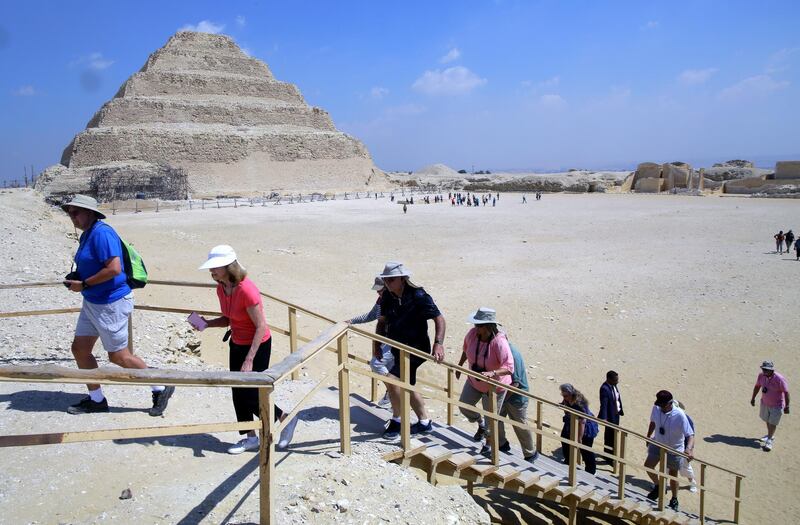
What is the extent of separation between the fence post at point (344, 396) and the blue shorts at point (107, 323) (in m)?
1.53

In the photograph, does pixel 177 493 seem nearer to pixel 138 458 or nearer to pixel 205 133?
pixel 138 458

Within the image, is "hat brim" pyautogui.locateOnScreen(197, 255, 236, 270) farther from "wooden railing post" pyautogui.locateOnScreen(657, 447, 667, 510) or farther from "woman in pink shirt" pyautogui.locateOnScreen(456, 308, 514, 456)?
"wooden railing post" pyautogui.locateOnScreen(657, 447, 667, 510)

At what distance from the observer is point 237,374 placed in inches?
87.6

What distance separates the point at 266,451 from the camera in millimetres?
2207

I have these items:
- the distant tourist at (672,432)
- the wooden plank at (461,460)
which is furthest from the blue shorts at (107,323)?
the distant tourist at (672,432)

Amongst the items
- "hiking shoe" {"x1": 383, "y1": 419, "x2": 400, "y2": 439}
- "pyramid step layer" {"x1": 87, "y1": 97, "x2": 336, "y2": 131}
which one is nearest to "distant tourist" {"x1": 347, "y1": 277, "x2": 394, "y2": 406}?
"hiking shoe" {"x1": 383, "y1": 419, "x2": 400, "y2": 439}

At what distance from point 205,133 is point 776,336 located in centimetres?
5962

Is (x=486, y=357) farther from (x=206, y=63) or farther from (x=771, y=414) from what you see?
(x=206, y=63)

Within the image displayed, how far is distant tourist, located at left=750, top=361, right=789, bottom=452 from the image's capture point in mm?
6387

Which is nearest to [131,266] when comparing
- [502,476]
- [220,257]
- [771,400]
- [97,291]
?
[97,291]

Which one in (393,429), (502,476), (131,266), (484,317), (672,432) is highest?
(131,266)

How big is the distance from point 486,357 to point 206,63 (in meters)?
79.9

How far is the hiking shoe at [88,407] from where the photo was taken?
11.6ft

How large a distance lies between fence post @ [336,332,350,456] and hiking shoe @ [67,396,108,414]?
5.65 ft
